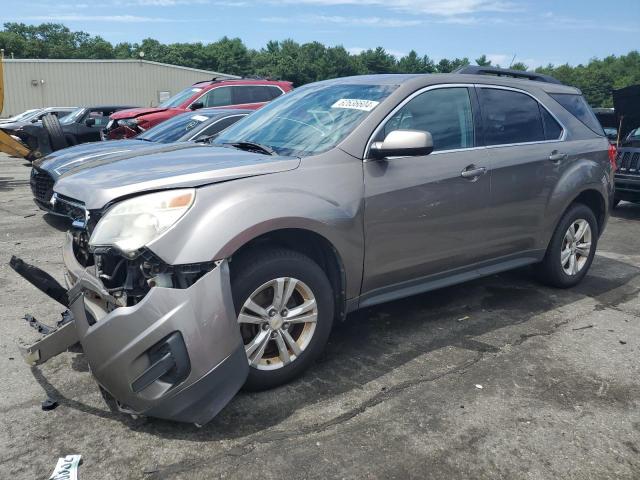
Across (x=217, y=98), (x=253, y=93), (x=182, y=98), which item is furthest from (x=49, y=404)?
(x=253, y=93)

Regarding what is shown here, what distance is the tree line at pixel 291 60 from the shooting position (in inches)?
3002

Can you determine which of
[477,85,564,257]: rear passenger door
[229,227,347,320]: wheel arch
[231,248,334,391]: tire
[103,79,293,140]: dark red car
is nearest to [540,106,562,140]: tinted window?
[477,85,564,257]: rear passenger door

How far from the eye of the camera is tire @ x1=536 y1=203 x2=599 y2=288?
16.1 feet

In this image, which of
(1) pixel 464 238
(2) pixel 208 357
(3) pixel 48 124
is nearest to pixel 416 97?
(1) pixel 464 238

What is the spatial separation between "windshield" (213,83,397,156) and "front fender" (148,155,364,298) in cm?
29

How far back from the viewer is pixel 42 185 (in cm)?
718

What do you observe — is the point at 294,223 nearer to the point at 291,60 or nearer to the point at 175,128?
the point at 175,128

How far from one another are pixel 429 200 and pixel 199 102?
928 centimetres

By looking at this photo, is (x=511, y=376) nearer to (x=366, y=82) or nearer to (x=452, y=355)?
(x=452, y=355)

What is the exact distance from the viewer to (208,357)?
2709mm

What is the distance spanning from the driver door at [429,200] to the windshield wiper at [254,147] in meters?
0.62

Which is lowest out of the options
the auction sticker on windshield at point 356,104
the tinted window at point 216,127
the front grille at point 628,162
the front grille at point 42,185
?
the front grille at point 42,185

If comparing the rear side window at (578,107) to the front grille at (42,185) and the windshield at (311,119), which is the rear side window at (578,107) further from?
the front grille at (42,185)

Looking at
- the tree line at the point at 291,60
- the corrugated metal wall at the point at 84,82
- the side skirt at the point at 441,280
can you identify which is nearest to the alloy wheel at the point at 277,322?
the side skirt at the point at 441,280
